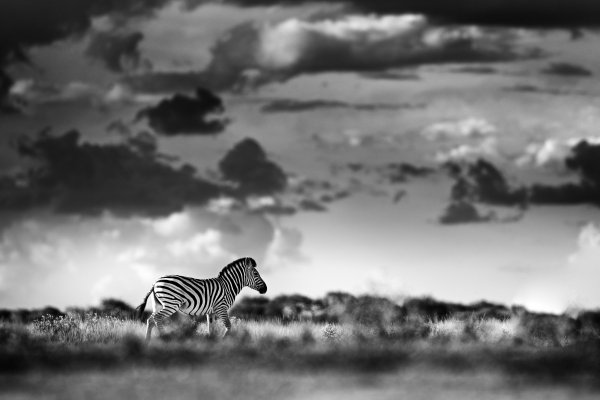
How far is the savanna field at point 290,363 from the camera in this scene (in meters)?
15.6

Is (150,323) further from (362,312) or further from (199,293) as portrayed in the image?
(362,312)

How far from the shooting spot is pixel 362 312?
32.6 meters

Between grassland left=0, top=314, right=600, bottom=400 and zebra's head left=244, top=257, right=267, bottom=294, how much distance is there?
2570 millimetres

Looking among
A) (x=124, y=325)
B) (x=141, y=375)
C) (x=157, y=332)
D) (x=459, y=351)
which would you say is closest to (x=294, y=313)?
(x=124, y=325)

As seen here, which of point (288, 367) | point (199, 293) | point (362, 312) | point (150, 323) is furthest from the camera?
point (362, 312)

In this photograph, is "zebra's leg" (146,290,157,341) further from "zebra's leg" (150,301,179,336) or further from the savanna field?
the savanna field

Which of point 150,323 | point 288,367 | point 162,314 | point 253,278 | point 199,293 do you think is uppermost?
point 253,278

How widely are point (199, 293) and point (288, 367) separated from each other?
7895 mm

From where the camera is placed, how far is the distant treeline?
3188 cm

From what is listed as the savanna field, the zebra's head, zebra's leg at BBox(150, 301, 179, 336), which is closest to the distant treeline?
the savanna field

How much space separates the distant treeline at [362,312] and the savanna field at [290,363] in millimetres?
3461

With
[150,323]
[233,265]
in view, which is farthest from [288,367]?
[233,265]

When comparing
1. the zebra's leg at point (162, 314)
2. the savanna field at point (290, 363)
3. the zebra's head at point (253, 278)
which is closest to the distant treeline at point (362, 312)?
the savanna field at point (290, 363)

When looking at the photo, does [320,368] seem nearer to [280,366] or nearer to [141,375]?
[280,366]
